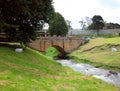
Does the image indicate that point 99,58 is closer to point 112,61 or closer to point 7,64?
point 112,61

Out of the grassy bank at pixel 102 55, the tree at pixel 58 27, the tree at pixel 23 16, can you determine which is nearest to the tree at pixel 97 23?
the tree at pixel 58 27

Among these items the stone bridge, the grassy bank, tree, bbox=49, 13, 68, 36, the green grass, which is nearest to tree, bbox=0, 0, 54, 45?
the green grass

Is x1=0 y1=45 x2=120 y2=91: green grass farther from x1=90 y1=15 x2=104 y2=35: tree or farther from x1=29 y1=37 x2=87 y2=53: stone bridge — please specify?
x1=90 y1=15 x2=104 y2=35: tree

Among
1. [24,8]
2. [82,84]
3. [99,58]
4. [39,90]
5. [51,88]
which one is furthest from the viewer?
[99,58]

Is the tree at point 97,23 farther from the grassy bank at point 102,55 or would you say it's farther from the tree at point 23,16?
the tree at point 23,16

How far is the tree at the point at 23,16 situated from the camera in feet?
121

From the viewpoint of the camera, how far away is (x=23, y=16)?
3959cm

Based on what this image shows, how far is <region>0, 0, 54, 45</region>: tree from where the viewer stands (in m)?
37.0

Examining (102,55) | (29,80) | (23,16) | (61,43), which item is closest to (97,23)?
(61,43)

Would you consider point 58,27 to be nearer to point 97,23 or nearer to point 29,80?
point 97,23

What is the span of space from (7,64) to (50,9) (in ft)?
54.5

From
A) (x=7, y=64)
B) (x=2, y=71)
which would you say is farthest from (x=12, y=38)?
(x=2, y=71)

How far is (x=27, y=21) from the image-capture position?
4122 cm

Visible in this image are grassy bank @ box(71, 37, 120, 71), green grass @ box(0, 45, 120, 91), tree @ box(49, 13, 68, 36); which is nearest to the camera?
green grass @ box(0, 45, 120, 91)
